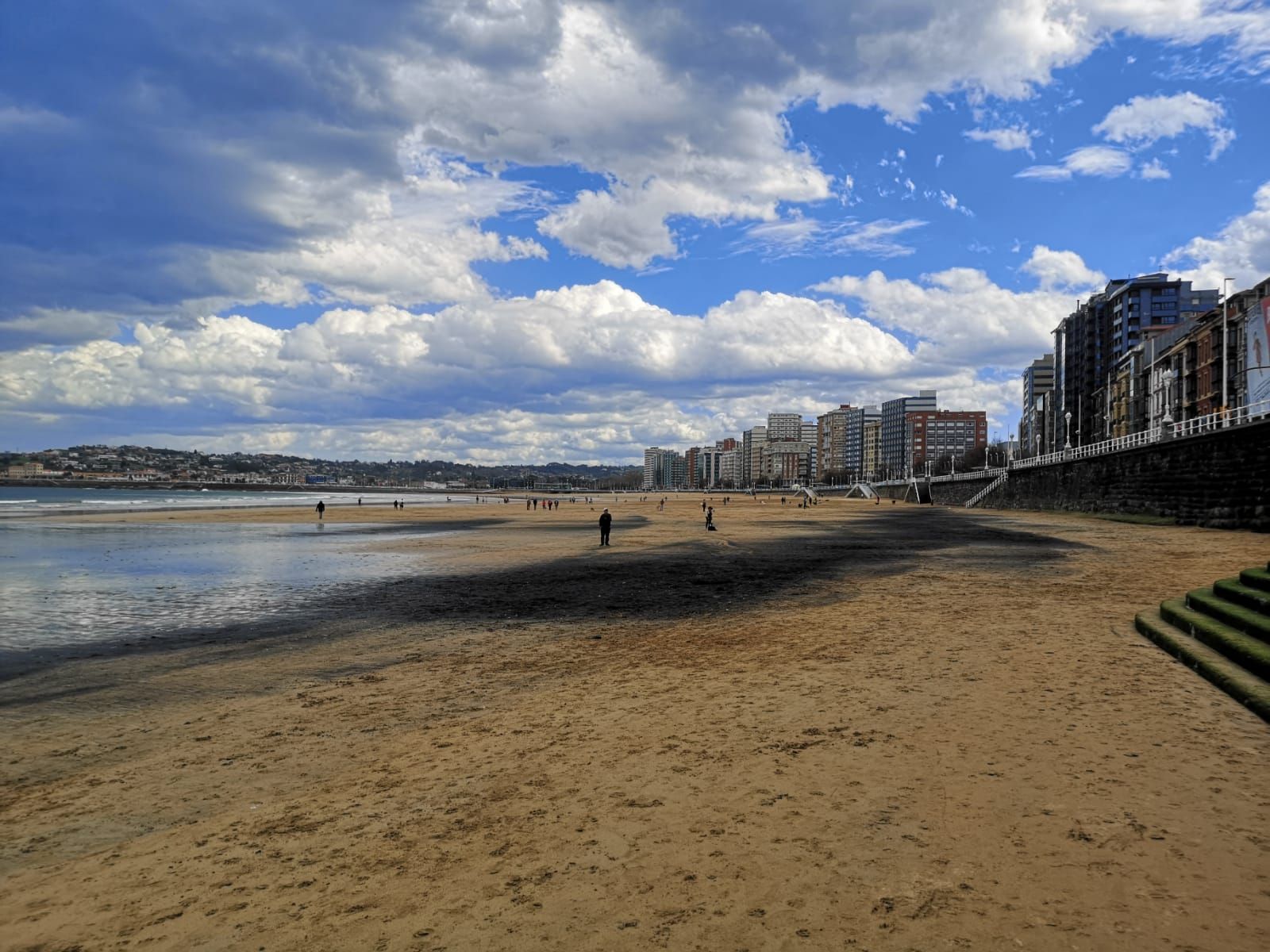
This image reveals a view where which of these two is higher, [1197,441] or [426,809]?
[1197,441]

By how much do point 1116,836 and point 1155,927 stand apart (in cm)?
112

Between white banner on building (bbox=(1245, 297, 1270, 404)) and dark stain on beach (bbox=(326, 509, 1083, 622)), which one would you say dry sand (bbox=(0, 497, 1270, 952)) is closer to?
dark stain on beach (bbox=(326, 509, 1083, 622))

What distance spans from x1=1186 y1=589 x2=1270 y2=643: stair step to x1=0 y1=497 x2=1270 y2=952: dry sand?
110cm

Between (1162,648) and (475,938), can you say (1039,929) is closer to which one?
(475,938)

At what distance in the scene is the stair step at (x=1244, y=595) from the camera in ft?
32.8

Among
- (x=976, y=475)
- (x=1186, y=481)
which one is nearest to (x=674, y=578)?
(x=1186, y=481)

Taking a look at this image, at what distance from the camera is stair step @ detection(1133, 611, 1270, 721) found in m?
7.66

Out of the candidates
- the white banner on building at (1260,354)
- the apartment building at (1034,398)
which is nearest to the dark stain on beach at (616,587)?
the white banner on building at (1260,354)

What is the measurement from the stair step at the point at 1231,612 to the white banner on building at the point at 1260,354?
3733cm

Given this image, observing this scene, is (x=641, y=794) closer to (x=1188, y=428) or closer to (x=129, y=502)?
(x=1188, y=428)

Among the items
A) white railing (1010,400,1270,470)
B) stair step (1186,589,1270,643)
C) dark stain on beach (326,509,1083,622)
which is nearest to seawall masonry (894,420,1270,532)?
white railing (1010,400,1270,470)

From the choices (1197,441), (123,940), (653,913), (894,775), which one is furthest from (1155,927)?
(1197,441)

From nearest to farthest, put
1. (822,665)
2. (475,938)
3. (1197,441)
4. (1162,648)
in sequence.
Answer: (475,938)
(822,665)
(1162,648)
(1197,441)

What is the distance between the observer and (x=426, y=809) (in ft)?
17.8
